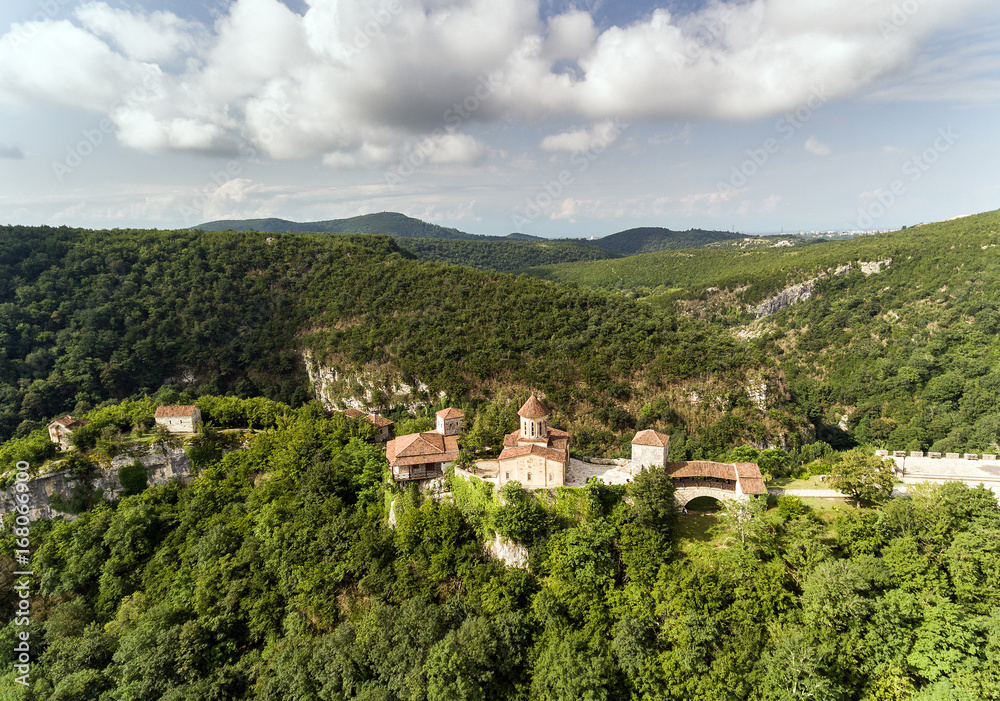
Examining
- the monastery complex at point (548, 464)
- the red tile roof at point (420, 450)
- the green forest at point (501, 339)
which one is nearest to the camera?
the monastery complex at point (548, 464)

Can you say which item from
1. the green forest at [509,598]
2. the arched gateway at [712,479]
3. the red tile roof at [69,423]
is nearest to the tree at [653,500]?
the green forest at [509,598]

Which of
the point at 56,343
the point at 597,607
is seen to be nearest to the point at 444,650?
the point at 597,607

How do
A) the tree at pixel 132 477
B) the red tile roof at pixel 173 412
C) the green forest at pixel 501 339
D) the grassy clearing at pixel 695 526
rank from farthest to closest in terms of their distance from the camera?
1. the green forest at pixel 501 339
2. the red tile roof at pixel 173 412
3. the tree at pixel 132 477
4. the grassy clearing at pixel 695 526

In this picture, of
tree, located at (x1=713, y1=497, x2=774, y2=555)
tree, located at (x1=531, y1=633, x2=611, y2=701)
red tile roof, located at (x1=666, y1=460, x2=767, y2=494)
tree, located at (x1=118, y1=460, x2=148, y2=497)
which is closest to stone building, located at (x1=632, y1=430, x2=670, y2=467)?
red tile roof, located at (x1=666, y1=460, x2=767, y2=494)

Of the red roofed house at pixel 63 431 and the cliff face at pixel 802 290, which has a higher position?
the cliff face at pixel 802 290

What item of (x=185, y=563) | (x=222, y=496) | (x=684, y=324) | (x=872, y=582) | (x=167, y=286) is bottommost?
(x=185, y=563)

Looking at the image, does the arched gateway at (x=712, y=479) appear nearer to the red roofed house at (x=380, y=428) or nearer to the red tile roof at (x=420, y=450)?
the red tile roof at (x=420, y=450)

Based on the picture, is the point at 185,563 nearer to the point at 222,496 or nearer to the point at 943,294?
the point at 222,496
